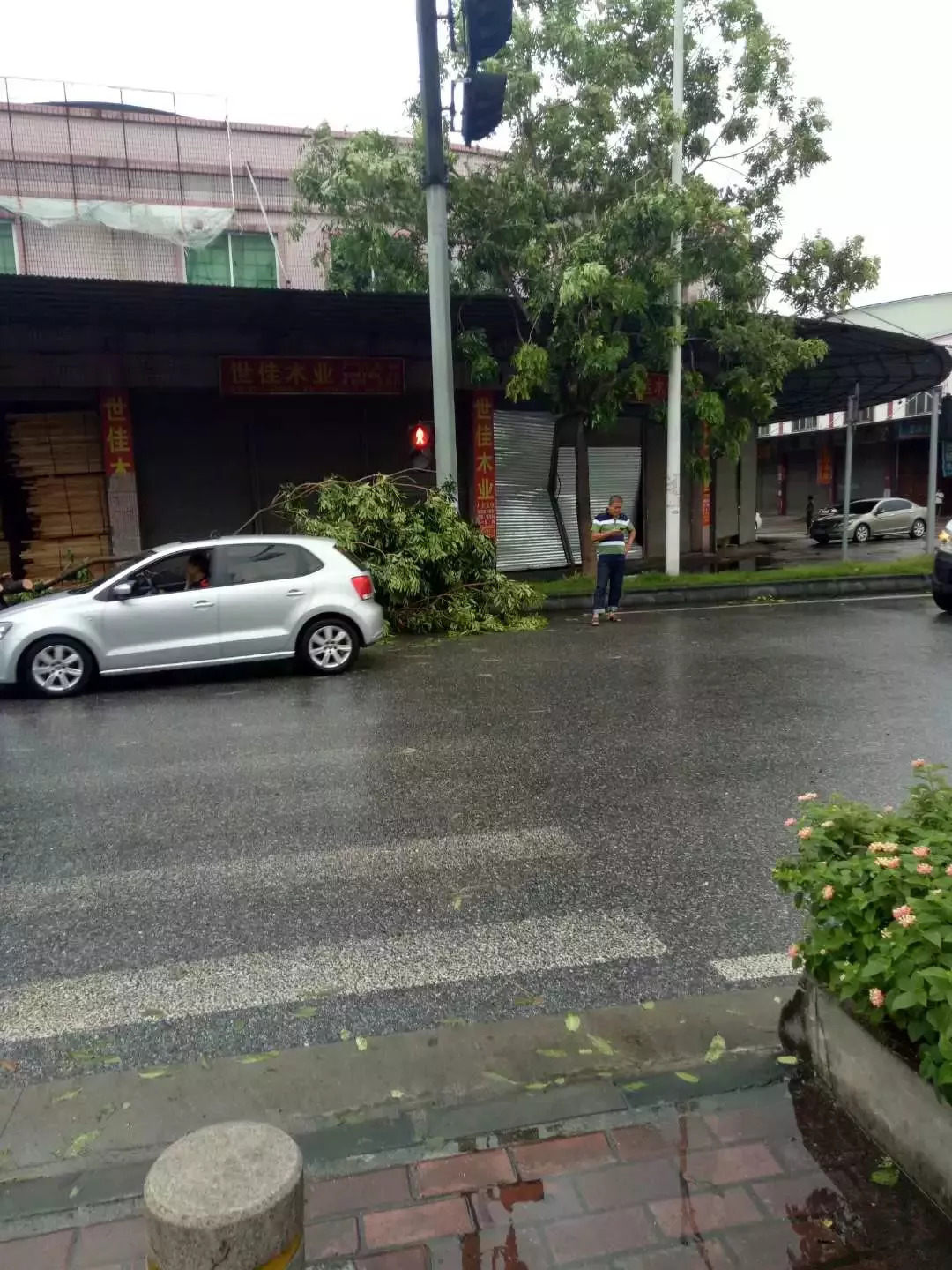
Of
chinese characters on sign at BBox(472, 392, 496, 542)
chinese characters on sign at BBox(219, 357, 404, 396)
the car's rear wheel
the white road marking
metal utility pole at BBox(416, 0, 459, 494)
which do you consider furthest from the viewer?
chinese characters on sign at BBox(472, 392, 496, 542)

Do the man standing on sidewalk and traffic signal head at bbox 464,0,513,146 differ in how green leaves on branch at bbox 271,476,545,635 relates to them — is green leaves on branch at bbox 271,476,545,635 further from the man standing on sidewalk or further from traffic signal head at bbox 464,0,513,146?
traffic signal head at bbox 464,0,513,146

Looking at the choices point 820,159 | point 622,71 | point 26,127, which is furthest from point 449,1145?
point 26,127

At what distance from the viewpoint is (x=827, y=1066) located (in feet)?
9.34

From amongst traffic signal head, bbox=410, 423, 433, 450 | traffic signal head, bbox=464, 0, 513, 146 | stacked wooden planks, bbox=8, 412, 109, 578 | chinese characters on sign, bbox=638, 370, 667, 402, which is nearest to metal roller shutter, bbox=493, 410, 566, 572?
chinese characters on sign, bbox=638, 370, 667, 402

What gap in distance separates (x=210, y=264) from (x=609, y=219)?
9.41 m

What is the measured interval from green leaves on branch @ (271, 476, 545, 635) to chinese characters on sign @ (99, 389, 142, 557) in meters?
4.21

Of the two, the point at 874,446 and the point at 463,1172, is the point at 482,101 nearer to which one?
the point at 463,1172

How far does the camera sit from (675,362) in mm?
16422

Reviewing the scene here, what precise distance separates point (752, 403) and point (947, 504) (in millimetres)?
26404

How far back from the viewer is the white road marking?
12.1ft

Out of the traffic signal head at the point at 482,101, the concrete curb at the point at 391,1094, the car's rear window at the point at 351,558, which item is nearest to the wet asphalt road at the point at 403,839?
the concrete curb at the point at 391,1094

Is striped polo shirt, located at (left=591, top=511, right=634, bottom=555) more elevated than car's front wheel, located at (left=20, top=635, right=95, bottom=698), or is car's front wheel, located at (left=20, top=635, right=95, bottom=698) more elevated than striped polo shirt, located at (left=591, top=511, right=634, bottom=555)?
striped polo shirt, located at (left=591, top=511, right=634, bottom=555)

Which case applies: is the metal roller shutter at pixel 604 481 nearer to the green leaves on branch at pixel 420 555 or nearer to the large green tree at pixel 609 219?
the large green tree at pixel 609 219

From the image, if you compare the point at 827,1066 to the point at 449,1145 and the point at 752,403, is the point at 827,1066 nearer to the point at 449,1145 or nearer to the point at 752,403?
the point at 449,1145
